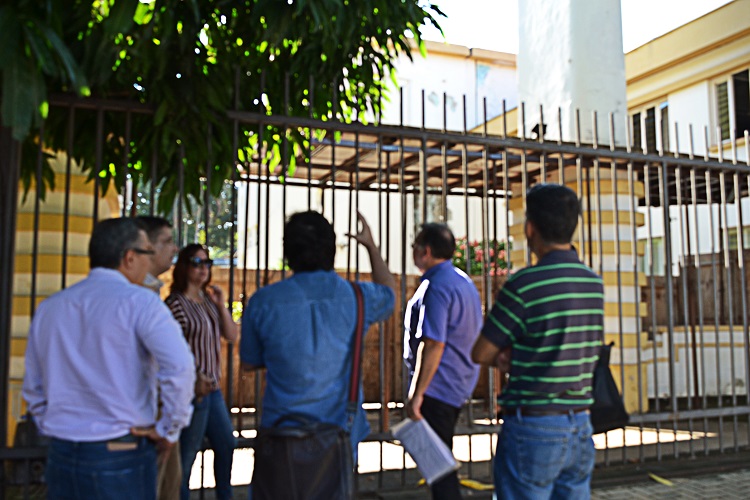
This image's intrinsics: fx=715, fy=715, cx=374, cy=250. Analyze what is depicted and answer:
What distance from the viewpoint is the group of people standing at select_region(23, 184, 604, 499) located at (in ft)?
8.84

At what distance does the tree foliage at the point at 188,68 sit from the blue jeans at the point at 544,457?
2105 mm

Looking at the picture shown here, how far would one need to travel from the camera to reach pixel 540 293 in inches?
113

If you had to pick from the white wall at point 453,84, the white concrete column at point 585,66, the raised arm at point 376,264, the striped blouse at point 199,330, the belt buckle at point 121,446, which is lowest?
the belt buckle at point 121,446

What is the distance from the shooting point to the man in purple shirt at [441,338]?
3865 mm

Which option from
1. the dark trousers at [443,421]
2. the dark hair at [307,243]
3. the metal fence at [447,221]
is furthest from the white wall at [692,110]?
the dark hair at [307,243]

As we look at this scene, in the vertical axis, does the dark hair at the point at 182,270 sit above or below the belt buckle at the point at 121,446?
above

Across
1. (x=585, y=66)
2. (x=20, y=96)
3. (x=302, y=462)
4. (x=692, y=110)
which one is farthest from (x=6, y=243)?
(x=692, y=110)

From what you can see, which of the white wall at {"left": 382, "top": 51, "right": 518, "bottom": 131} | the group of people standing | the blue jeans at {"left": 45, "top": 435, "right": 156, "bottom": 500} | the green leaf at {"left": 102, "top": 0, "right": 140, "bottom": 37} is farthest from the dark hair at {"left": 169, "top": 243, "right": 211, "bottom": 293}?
the white wall at {"left": 382, "top": 51, "right": 518, "bottom": 131}

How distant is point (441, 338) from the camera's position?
385 centimetres

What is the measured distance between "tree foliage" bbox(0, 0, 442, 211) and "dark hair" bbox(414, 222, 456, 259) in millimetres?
1180

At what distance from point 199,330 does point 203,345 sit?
91 mm

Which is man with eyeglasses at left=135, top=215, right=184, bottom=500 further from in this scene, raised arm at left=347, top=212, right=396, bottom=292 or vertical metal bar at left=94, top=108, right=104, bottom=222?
raised arm at left=347, top=212, right=396, bottom=292

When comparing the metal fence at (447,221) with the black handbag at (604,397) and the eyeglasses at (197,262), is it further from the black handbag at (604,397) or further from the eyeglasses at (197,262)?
the black handbag at (604,397)

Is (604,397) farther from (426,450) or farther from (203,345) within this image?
(203,345)
